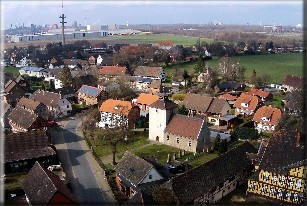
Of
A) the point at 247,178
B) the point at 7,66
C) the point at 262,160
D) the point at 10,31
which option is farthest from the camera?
the point at 10,31

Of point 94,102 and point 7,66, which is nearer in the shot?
point 94,102

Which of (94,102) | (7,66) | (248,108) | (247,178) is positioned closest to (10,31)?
(7,66)

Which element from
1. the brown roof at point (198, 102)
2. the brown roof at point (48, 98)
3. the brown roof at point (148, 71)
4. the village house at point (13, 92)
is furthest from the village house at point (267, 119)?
the village house at point (13, 92)

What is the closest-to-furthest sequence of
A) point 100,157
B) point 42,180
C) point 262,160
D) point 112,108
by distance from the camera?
point 42,180 < point 262,160 < point 100,157 < point 112,108

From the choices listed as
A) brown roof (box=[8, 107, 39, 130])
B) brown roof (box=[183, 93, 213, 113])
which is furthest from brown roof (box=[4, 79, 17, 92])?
brown roof (box=[183, 93, 213, 113])

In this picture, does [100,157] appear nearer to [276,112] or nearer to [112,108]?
[112,108]

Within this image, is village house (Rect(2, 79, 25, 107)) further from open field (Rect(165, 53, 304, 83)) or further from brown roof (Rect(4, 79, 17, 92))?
open field (Rect(165, 53, 304, 83))

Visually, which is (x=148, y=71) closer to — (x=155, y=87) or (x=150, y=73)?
(x=150, y=73)
